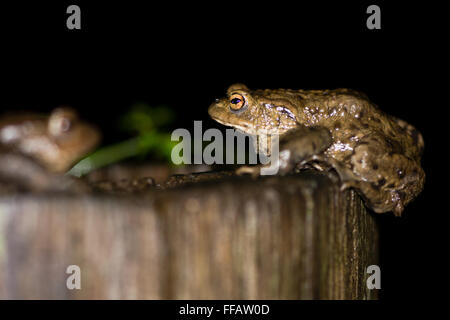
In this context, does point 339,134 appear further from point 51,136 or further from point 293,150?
point 51,136

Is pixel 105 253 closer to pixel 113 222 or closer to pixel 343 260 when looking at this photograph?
pixel 113 222

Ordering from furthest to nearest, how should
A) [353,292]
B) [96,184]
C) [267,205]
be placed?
[353,292]
[96,184]
[267,205]

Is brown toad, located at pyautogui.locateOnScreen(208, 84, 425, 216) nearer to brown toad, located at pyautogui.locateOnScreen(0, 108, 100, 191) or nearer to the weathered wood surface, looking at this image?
the weathered wood surface

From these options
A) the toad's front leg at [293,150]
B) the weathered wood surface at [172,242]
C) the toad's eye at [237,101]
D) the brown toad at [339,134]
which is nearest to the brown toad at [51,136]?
the toad's eye at [237,101]

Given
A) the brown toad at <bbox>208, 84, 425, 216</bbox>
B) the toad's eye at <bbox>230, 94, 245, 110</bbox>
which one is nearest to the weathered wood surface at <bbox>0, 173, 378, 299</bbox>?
the brown toad at <bbox>208, 84, 425, 216</bbox>

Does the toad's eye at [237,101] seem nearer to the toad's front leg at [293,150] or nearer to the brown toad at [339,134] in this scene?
the brown toad at [339,134]

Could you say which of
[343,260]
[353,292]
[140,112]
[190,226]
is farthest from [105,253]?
[140,112]

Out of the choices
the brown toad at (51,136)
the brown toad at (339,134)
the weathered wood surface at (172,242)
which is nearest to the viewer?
the weathered wood surface at (172,242)
